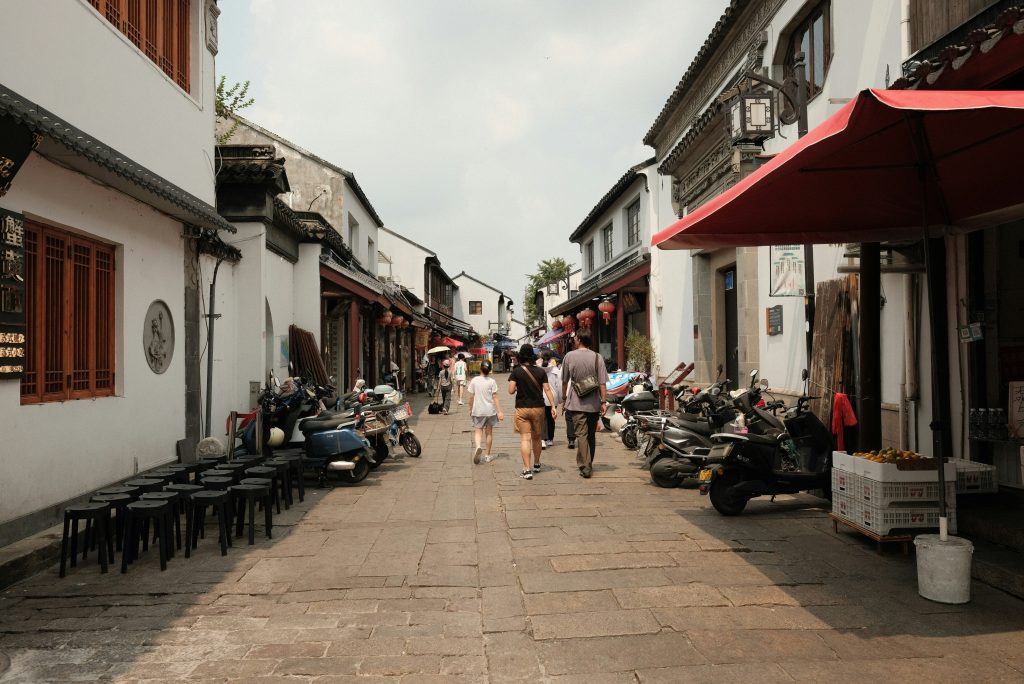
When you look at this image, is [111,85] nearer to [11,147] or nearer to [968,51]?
[11,147]

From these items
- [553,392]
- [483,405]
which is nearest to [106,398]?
[483,405]

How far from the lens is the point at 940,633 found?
4066mm

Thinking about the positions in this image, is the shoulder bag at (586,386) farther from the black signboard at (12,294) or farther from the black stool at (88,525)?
the black signboard at (12,294)

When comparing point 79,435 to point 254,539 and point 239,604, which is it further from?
point 239,604

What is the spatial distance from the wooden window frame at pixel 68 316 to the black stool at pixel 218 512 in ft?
5.53

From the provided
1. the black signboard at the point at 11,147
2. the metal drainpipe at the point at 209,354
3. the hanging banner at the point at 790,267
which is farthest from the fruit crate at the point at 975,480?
the metal drainpipe at the point at 209,354

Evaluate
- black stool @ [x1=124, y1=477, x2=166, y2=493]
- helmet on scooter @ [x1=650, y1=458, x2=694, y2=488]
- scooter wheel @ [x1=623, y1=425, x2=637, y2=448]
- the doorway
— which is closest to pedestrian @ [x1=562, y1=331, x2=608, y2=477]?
helmet on scooter @ [x1=650, y1=458, x2=694, y2=488]

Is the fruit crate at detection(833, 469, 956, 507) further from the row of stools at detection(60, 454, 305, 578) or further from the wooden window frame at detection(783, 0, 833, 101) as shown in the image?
the wooden window frame at detection(783, 0, 833, 101)

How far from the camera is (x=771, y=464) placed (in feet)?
23.4

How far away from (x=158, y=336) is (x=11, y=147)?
4.31 metres

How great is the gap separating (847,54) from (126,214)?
834 centimetres

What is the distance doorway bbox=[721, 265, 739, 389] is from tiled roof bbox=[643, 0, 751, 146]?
4062 millimetres

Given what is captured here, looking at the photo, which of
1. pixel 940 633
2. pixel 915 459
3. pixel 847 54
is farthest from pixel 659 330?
pixel 940 633

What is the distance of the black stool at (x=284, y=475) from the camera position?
748cm
